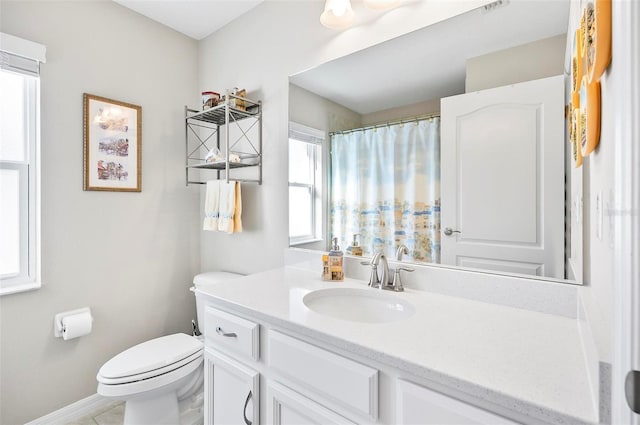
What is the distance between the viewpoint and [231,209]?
73.8 inches

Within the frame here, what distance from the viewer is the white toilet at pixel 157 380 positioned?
1.40 meters

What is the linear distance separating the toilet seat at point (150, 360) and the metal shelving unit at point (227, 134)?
0.95 metres

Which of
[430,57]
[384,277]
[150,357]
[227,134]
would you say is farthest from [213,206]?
[430,57]

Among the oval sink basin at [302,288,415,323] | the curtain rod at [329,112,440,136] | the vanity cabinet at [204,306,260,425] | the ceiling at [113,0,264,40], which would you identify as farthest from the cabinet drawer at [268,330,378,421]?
the ceiling at [113,0,264,40]

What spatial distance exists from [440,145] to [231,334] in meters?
1.08

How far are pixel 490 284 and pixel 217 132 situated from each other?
76.4 inches

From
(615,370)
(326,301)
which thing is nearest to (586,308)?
(615,370)

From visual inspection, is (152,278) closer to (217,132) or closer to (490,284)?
(217,132)

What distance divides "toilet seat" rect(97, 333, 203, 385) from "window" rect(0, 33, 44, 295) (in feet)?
2.13

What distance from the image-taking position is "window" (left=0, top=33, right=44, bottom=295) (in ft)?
5.21

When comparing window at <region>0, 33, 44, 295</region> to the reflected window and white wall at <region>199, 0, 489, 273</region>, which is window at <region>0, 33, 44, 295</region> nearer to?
the reflected window

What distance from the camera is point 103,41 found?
1.87 m

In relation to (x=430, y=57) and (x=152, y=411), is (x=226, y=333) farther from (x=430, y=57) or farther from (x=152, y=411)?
(x=430, y=57)

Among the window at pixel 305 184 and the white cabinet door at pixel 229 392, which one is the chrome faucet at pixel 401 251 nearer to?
the window at pixel 305 184
